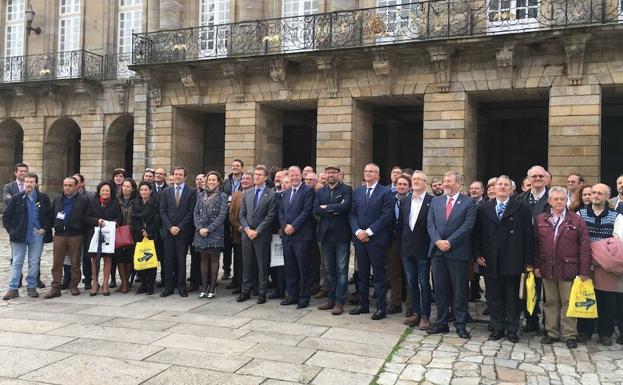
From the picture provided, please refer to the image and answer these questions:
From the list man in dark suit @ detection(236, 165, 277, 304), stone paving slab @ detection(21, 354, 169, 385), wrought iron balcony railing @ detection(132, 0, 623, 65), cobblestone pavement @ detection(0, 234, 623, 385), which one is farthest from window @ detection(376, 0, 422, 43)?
stone paving slab @ detection(21, 354, 169, 385)

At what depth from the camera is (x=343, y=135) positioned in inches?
630

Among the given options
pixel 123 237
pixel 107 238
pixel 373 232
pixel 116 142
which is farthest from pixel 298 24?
pixel 373 232

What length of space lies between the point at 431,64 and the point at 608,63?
4.11m

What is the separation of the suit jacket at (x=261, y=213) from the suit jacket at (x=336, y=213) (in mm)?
821

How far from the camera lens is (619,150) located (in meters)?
18.8

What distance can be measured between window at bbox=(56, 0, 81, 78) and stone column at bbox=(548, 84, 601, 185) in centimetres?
1711

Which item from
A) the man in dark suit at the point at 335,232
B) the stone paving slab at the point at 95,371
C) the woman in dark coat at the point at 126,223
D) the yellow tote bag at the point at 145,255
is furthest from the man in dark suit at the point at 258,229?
the stone paving slab at the point at 95,371

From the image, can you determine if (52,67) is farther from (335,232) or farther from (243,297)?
(335,232)

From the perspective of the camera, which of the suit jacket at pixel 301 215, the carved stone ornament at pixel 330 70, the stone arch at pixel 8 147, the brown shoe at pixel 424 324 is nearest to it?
the brown shoe at pixel 424 324

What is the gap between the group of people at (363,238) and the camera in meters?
6.73

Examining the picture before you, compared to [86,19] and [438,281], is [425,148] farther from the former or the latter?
[86,19]

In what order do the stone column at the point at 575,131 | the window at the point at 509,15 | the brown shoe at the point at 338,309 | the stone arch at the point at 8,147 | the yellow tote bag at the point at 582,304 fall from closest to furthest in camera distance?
the yellow tote bag at the point at 582,304, the brown shoe at the point at 338,309, the stone column at the point at 575,131, the window at the point at 509,15, the stone arch at the point at 8,147

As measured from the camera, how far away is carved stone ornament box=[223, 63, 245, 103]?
16766 mm

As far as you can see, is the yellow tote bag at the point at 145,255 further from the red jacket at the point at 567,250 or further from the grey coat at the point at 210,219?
the red jacket at the point at 567,250
